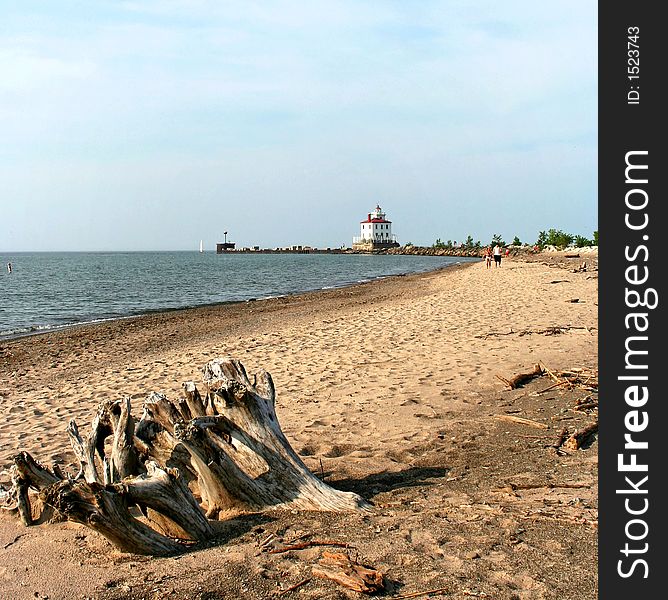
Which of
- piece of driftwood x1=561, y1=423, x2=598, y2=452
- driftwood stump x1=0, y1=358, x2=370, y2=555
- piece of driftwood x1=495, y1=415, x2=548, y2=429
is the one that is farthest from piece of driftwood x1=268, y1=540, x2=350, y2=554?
piece of driftwood x1=495, y1=415, x2=548, y2=429

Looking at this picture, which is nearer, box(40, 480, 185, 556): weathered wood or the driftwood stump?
box(40, 480, 185, 556): weathered wood

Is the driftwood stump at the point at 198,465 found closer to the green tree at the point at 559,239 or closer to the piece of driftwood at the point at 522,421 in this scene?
the piece of driftwood at the point at 522,421

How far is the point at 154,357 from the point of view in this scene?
44.0ft

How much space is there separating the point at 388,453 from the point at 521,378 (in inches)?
128

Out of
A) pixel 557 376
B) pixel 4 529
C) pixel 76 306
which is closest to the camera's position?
pixel 4 529

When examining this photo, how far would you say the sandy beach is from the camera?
362 centimetres

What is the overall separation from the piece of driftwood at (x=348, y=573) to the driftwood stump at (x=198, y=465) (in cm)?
80

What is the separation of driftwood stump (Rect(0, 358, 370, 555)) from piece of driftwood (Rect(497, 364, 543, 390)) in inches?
170

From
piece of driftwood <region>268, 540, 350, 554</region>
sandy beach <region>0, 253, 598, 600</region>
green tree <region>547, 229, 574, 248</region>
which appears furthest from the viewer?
green tree <region>547, 229, 574, 248</region>

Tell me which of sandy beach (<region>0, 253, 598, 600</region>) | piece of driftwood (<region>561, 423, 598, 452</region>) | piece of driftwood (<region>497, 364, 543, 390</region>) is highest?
piece of driftwood (<region>497, 364, 543, 390</region>)

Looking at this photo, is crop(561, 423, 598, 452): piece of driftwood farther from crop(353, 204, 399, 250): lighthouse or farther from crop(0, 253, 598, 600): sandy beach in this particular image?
crop(353, 204, 399, 250): lighthouse

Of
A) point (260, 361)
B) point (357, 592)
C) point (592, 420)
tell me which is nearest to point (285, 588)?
point (357, 592)
